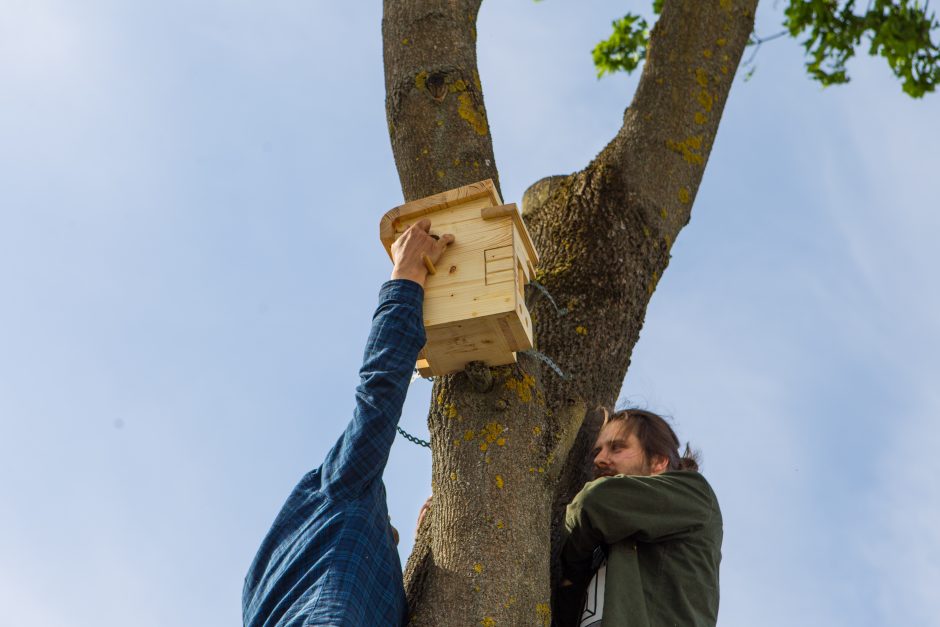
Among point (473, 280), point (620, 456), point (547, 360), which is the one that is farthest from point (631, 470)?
point (473, 280)

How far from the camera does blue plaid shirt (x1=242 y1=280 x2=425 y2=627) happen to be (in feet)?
9.30

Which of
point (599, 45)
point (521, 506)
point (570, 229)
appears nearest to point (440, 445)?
point (521, 506)

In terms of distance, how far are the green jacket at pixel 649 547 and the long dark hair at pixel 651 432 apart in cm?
31

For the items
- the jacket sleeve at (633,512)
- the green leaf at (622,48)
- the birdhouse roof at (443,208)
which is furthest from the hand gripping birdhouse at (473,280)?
the green leaf at (622,48)

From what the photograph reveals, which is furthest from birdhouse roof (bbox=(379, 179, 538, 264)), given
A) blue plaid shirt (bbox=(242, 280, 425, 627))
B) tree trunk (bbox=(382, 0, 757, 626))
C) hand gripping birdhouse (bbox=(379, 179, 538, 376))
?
blue plaid shirt (bbox=(242, 280, 425, 627))

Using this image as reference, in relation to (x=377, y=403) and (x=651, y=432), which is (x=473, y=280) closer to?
(x=377, y=403)

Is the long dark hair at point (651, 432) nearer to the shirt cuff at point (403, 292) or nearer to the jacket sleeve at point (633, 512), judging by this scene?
the jacket sleeve at point (633, 512)

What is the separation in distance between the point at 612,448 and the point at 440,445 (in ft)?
2.34

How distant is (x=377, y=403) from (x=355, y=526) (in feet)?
1.23

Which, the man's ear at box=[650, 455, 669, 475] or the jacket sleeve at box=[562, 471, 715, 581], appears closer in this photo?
the jacket sleeve at box=[562, 471, 715, 581]

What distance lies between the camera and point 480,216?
10.7 ft

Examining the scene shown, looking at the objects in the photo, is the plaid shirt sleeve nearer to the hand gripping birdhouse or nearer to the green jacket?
the hand gripping birdhouse

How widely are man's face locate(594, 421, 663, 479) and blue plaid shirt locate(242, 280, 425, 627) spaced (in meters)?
0.92

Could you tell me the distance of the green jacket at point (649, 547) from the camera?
3.02 m
